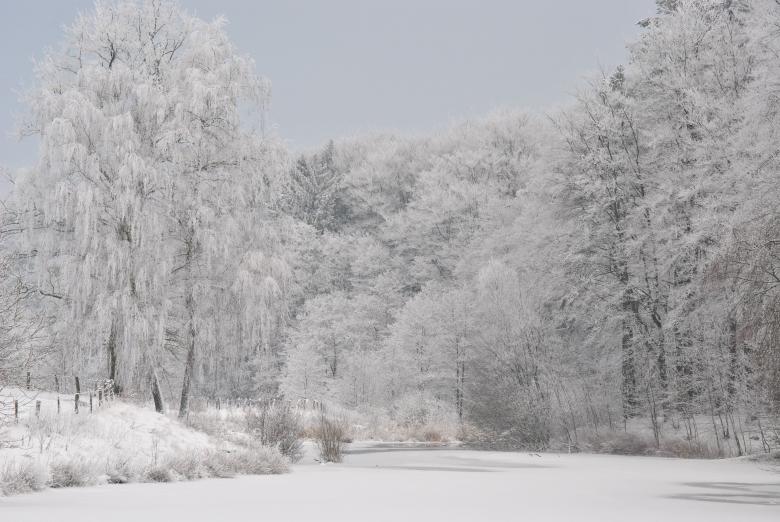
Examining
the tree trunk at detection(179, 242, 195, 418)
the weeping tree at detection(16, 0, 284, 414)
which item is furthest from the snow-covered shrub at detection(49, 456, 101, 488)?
the tree trunk at detection(179, 242, 195, 418)

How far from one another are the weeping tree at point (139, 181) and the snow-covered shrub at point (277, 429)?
90.9 inches

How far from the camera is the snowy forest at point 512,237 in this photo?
49.6 feet

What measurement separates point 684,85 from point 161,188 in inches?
628

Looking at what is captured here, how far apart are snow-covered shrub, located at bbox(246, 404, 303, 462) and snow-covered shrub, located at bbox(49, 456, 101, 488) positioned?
6574mm

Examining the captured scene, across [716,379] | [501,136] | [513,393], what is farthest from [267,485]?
[501,136]

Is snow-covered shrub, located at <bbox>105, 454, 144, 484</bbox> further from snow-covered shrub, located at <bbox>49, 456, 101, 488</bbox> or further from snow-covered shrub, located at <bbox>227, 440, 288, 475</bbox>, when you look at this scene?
snow-covered shrub, located at <bbox>227, 440, 288, 475</bbox>

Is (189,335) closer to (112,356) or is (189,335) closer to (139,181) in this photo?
(112,356)

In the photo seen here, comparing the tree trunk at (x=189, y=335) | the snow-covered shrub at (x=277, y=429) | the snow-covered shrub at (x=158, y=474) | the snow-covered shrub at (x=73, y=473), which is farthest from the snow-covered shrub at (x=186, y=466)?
the tree trunk at (x=189, y=335)

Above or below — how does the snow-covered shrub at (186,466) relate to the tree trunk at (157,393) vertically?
below

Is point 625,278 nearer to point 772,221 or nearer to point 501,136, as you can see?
point 772,221

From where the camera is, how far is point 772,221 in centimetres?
1192

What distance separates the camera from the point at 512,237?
1300 inches

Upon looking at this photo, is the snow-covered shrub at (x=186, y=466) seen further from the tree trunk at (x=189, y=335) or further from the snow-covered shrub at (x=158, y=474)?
the tree trunk at (x=189, y=335)

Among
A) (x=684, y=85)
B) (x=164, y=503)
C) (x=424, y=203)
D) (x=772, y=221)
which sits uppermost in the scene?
(x=424, y=203)
